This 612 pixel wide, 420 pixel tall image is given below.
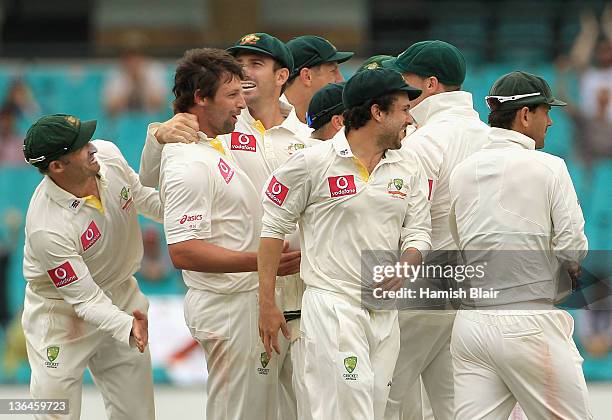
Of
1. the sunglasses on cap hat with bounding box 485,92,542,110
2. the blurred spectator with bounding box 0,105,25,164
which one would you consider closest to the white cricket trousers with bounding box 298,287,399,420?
the sunglasses on cap hat with bounding box 485,92,542,110

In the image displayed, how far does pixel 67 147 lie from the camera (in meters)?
6.41

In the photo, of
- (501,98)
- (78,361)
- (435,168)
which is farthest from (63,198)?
(501,98)

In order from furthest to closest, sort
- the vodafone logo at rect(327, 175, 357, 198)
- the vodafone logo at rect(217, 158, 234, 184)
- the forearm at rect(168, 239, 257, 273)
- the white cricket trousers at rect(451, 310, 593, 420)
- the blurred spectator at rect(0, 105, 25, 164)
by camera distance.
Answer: the blurred spectator at rect(0, 105, 25, 164), the vodafone logo at rect(217, 158, 234, 184), the forearm at rect(168, 239, 257, 273), the vodafone logo at rect(327, 175, 357, 198), the white cricket trousers at rect(451, 310, 593, 420)

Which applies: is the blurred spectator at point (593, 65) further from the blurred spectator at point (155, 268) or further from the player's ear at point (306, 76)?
the player's ear at point (306, 76)

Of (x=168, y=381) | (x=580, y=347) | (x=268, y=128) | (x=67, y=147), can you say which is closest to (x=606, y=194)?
(x=580, y=347)

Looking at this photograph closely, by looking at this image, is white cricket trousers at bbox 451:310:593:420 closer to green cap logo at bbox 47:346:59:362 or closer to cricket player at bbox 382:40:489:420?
cricket player at bbox 382:40:489:420

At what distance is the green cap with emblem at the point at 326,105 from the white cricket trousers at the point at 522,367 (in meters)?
1.40

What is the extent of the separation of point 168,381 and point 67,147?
5.12m

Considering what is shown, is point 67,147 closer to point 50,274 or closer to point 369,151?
point 50,274

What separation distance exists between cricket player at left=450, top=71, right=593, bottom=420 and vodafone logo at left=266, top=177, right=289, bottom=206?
76cm

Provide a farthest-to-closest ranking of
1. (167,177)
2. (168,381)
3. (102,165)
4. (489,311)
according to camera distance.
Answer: (168,381)
(102,165)
(167,177)
(489,311)

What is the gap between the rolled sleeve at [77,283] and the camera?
6402 mm

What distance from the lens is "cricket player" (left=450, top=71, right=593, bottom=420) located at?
5562 millimetres

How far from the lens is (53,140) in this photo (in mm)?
6402
